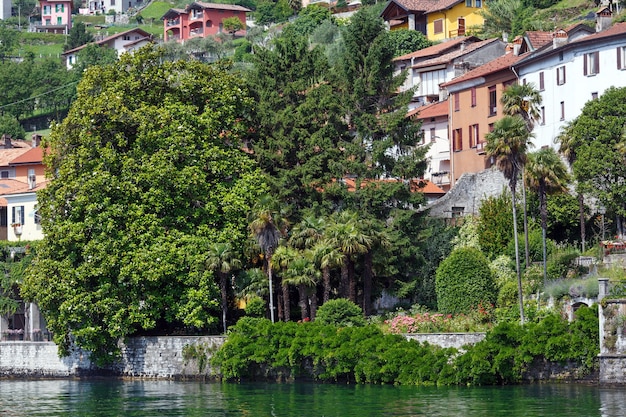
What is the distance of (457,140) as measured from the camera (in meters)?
92.2

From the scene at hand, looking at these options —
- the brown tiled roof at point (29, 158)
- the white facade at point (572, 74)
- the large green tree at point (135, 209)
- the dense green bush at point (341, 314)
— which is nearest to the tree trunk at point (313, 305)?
the dense green bush at point (341, 314)

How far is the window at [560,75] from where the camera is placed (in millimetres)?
79438

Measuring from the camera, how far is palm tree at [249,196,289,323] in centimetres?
6881

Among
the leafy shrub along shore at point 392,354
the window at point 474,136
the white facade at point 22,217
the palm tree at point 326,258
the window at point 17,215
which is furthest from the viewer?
the window at point 17,215

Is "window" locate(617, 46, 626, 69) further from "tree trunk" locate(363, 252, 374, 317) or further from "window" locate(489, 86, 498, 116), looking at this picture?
"tree trunk" locate(363, 252, 374, 317)

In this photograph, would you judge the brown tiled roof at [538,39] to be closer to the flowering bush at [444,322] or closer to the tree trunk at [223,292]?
the flowering bush at [444,322]

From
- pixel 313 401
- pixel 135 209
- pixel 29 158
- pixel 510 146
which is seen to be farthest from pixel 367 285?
pixel 29 158

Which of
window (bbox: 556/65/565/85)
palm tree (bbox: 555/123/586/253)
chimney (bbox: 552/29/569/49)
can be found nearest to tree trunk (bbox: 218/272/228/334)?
palm tree (bbox: 555/123/586/253)

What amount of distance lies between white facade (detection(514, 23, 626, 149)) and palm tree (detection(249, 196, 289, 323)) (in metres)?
17.5

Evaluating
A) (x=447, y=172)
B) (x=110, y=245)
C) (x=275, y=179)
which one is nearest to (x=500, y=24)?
(x=447, y=172)

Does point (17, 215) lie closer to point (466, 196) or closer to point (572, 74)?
point (466, 196)

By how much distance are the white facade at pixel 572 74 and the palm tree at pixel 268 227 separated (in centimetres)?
1751

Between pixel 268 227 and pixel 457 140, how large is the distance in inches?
1048

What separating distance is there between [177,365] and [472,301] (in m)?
15.3
